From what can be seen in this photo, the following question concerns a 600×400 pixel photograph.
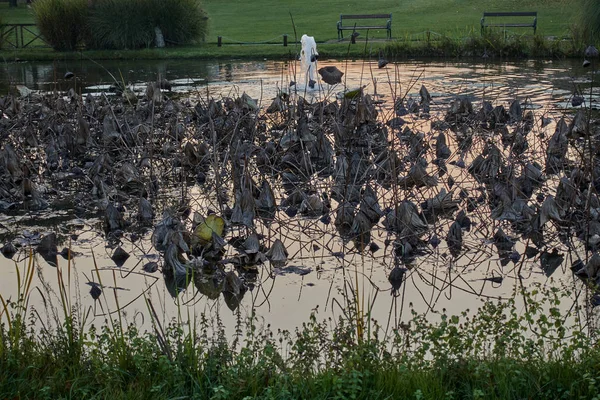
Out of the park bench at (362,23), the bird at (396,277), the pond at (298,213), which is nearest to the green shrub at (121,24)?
the park bench at (362,23)

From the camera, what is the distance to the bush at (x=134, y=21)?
2697cm

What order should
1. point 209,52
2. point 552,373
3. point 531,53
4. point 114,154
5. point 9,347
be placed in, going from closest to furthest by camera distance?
point 552,373 < point 9,347 < point 114,154 < point 531,53 < point 209,52

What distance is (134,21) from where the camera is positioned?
1067 inches

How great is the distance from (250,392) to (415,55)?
19.4 meters

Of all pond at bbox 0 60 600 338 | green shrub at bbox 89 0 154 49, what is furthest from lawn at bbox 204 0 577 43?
pond at bbox 0 60 600 338

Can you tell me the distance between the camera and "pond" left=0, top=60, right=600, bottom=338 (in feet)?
19.4

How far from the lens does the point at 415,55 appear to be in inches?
896

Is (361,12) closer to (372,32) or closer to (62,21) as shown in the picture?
(372,32)

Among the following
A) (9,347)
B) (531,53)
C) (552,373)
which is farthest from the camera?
(531,53)

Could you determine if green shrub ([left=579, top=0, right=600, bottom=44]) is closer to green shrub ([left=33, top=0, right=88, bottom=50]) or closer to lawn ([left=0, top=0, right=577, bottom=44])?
lawn ([left=0, top=0, right=577, bottom=44])

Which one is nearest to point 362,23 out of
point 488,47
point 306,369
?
point 488,47

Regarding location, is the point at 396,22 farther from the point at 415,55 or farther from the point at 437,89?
the point at 437,89

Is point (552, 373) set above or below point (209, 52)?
below

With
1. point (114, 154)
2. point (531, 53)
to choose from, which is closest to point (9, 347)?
point (114, 154)
